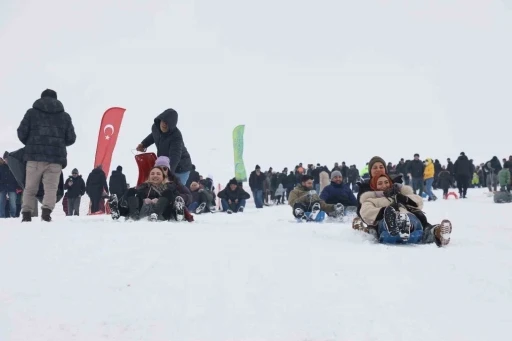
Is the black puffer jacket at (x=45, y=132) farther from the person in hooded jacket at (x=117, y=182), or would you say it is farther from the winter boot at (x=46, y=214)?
the person in hooded jacket at (x=117, y=182)

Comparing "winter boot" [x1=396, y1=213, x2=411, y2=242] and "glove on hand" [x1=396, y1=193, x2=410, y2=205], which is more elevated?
"glove on hand" [x1=396, y1=193, x2=410, y2=205]

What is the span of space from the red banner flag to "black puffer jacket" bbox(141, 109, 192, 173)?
25.3ft

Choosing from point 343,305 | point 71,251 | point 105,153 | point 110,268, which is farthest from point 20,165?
point 105,153

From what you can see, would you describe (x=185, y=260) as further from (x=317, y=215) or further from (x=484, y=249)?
(x=317, y=215)

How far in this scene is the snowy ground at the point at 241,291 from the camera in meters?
2.91

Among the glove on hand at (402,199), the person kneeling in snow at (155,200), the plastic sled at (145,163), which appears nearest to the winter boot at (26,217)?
the person kneeling in snow at (155,200)

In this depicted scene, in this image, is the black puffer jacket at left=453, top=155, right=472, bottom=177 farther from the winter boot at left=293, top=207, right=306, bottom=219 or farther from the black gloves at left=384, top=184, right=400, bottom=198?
the black gloves at left=384, top=184, right=400, bottom=198

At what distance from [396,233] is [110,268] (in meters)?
3.01

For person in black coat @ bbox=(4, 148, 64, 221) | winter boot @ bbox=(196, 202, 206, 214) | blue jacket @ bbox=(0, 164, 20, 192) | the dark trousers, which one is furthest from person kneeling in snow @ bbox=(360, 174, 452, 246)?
the dark trousers

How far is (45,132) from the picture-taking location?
7.31 meters

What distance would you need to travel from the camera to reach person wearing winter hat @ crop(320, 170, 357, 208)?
33.6 feet

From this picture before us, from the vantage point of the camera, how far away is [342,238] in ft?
20.7

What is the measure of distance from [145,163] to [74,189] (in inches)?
238

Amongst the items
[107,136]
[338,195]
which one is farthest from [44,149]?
[107,136]
